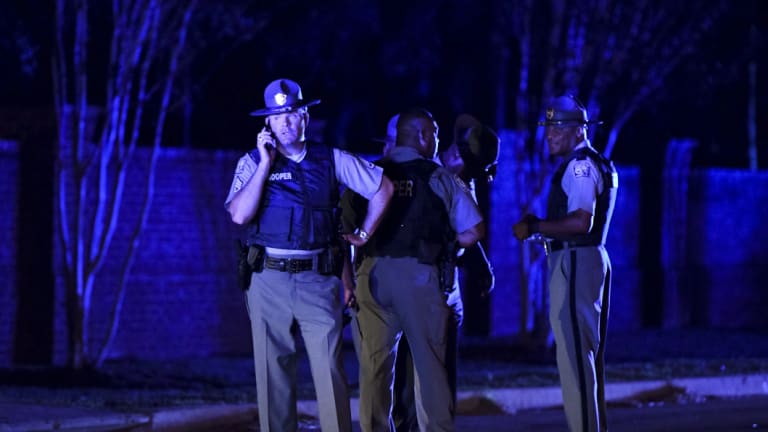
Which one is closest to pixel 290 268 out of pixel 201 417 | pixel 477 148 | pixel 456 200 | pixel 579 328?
pixel 456 200

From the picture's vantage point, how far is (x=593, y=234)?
21.7 feet

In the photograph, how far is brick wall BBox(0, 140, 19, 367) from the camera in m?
11.5

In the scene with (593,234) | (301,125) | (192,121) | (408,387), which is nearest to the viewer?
(301,125)

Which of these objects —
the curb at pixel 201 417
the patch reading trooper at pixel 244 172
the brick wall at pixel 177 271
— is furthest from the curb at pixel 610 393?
the brick wall at pixel 177 271

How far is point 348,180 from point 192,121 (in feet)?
52.6

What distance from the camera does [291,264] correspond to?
5.96 meters

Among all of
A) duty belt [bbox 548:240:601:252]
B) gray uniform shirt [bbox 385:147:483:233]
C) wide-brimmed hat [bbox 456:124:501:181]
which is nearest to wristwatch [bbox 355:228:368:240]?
gray uniform shirt [bbox 385:147:483:233]

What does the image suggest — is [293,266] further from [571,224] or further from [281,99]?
[571,224]

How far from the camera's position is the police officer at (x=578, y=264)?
21.3 ft

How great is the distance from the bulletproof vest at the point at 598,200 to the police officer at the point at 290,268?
134cm

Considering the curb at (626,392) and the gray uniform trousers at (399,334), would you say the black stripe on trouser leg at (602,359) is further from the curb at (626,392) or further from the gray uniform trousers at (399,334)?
the curb at (626,392)

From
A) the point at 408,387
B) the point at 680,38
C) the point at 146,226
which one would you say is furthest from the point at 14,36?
the point at 408,387

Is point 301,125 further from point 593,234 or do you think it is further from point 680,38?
point 680,38

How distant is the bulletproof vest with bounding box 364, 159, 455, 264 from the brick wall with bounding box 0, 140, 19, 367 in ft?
19.9
